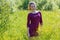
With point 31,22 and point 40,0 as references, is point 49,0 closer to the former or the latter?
point 40,0

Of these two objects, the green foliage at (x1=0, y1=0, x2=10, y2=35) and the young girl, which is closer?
the young girl

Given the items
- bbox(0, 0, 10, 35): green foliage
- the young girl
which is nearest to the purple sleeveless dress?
the young girl

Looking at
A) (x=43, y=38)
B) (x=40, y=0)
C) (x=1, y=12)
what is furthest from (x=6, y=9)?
(x=40, y=0)

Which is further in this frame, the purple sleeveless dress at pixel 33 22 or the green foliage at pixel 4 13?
the green foliage at pixel 4 13

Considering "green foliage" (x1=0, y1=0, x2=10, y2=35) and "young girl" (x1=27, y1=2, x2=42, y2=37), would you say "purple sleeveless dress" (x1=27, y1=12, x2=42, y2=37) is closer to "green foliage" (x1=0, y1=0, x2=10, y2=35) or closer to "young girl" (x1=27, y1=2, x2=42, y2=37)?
"young girl" (x1=27, y1=2, x2=42, y2=37)

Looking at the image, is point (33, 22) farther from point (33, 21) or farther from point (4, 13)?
point (4, 13)

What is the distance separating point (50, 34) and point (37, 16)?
278cm

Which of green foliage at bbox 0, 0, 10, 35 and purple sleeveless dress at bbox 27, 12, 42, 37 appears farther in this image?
green foliage at bbox 0, 0, 10, 35

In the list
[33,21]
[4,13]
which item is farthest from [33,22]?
[4,13]

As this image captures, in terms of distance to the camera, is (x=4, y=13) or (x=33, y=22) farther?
(x=4, y=13)

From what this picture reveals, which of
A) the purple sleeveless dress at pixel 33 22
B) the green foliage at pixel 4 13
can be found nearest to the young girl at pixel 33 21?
the purple sleeveless dress at pixel 33 22

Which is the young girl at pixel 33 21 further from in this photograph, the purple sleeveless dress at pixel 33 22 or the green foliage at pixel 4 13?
the green foliage at pixel 4 13

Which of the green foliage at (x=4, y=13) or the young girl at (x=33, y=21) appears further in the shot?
the green foliage at (x=4, y=13)

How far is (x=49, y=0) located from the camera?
28125 mm
